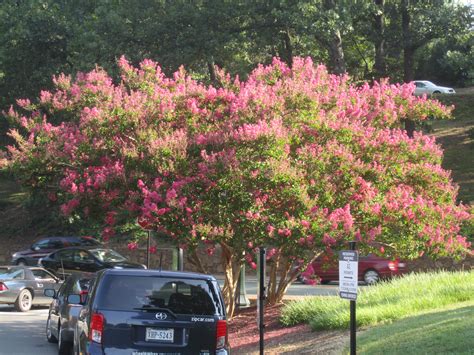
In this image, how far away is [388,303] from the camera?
14.4 m

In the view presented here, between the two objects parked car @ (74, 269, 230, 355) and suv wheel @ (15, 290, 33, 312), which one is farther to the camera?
suv wheel @ (15, 290, 33, 312)

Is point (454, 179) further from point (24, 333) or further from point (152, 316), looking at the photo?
point (152, 316)

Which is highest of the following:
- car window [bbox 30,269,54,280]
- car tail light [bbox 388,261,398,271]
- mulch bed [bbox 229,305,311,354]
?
car window [bbox 30,269,54,280]

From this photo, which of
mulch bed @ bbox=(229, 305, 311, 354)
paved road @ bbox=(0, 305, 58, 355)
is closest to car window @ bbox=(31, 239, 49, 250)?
paved road @ bbox=(0, 305, 58, 355)

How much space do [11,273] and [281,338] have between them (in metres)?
10.7

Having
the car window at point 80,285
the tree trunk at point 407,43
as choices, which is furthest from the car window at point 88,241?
the car window at point 80,285

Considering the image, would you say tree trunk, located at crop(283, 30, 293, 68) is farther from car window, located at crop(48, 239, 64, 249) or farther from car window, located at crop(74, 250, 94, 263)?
car window, located at crop(74, 250, 94, 263)

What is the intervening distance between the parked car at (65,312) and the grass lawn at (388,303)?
12.7ft

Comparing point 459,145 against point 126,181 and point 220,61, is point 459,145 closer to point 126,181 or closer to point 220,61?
point 220,61

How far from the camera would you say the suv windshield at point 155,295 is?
9.08m

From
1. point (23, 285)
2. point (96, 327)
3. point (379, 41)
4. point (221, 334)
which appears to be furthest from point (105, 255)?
point (96, 327)

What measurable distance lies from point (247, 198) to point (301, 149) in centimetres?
142

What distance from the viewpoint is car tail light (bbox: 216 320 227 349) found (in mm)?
9297

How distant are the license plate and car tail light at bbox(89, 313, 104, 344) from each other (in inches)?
20.2
